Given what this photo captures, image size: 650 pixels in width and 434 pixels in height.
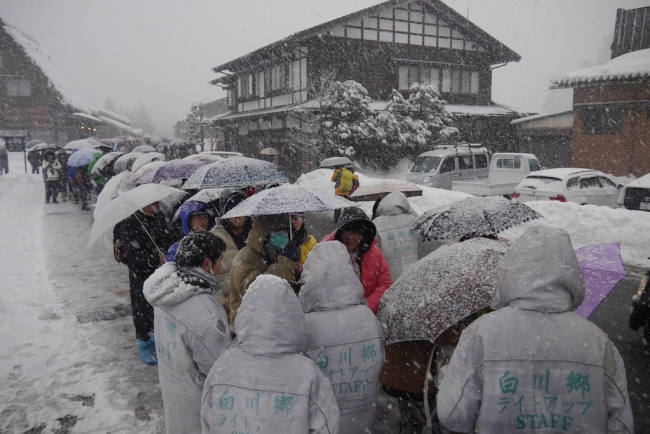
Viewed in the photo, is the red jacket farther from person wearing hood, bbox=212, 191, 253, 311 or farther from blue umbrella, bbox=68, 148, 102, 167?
blue umbrella, bbox=68, 148, 102, 167

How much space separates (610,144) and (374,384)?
2041 centimetres

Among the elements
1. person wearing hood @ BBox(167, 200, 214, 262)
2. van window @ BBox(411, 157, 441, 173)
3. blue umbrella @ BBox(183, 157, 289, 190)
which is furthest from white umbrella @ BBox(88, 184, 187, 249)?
van window @ BBox(411, 157, 441, 173)

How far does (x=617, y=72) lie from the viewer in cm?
1753

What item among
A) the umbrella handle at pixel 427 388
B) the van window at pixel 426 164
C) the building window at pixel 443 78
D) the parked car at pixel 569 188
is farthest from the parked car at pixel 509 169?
the umbrella handle at pixel 427 388

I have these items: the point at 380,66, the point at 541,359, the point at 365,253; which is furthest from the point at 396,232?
the point at 380,66

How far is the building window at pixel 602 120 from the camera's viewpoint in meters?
18.7

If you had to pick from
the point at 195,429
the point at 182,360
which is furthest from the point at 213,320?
the point at 195,429

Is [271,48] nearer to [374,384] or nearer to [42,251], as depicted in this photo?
[42,251]

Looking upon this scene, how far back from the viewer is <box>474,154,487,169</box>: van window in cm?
1773

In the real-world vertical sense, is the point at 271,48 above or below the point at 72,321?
above

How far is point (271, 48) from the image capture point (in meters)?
24.3

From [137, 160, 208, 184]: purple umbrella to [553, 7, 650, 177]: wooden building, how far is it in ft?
56.8

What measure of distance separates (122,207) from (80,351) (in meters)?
2.08

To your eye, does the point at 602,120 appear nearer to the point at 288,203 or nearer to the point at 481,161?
the point at 481,161
